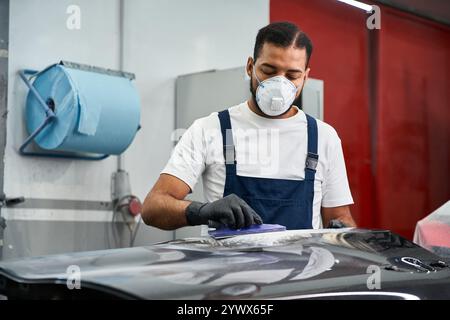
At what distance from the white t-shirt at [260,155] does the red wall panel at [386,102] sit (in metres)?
2.45

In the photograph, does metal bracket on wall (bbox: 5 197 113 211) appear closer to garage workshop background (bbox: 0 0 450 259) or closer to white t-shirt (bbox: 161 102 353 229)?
garage workshop background (bbox: 0 0 450 259)

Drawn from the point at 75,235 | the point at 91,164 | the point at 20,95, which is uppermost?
the point at 20,95

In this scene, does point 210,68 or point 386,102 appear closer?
point 210,68

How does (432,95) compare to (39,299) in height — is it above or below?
above

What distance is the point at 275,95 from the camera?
2.21 metres

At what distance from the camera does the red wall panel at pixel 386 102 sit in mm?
4988

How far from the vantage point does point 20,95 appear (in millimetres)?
3457

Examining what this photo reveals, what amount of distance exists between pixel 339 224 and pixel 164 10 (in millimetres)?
2406

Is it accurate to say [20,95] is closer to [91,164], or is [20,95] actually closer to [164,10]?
[91,164]

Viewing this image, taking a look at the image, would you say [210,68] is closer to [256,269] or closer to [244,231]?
[244,231]

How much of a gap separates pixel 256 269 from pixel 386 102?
429cm

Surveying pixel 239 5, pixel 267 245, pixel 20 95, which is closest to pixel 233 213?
pixel 267 245

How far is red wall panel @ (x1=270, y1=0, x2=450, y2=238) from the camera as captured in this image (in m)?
4.99

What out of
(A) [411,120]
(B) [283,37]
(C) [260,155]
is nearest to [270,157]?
(C) [260,155]
